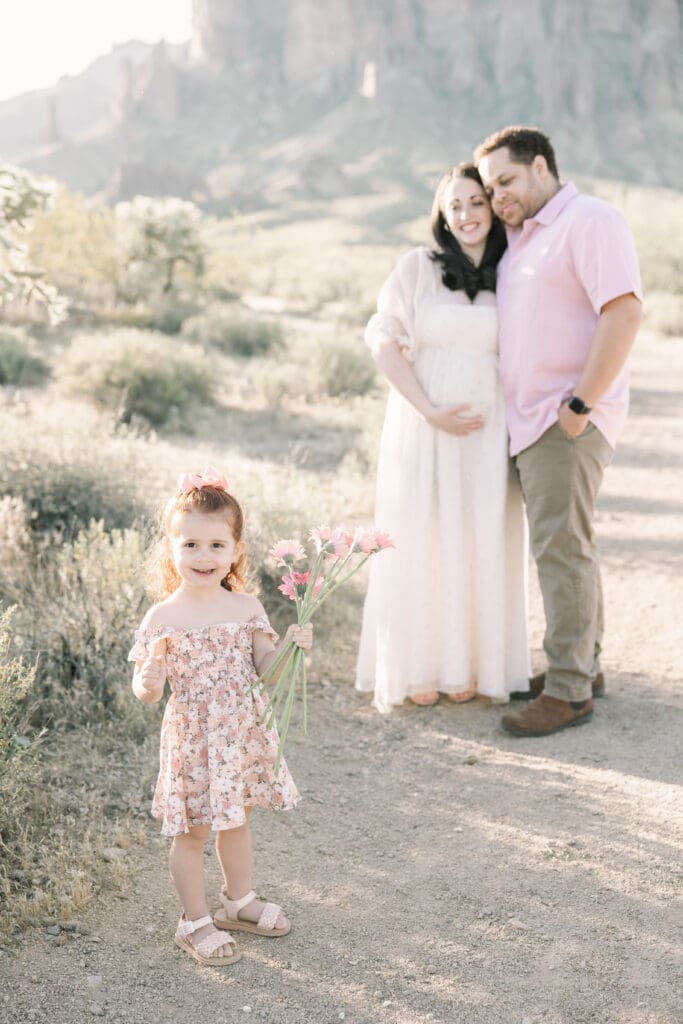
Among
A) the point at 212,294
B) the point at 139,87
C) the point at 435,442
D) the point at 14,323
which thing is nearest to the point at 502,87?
the point at 139,87

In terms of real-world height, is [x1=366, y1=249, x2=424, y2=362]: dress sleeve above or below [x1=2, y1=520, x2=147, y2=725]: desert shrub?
above

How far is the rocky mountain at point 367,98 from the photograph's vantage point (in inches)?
2783

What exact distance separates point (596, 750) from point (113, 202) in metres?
67.9

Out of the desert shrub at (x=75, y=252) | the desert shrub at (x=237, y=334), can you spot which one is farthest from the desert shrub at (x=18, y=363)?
the desert shrub at (x=75, y=252)

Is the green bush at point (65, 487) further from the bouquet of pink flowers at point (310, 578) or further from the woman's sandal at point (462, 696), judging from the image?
the bouquet of pink flowers at point (310, 578)

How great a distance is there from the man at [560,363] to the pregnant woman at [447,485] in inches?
4.7

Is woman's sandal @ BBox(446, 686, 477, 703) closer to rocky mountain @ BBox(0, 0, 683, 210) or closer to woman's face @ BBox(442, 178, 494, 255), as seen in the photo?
woman's face @ BBox(442, 178, 494, 255)

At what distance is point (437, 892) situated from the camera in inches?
126

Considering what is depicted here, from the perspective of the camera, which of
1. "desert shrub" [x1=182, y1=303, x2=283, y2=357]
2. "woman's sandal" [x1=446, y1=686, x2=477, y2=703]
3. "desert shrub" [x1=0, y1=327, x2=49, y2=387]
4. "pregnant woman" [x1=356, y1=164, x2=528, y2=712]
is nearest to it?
"pregnant woman" [x1=356, y1=164, x2=528, y2=712]

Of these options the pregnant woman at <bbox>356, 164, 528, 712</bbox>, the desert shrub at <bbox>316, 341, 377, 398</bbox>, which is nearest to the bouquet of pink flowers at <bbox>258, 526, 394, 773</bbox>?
the pregnant woman at <bbox>356, 164, 528, 712</bbox>

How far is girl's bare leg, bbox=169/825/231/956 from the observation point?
279 cm

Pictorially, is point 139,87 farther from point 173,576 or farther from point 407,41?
point 173,576

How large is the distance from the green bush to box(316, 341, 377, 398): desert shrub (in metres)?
5.95

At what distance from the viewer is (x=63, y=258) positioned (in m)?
19.2
